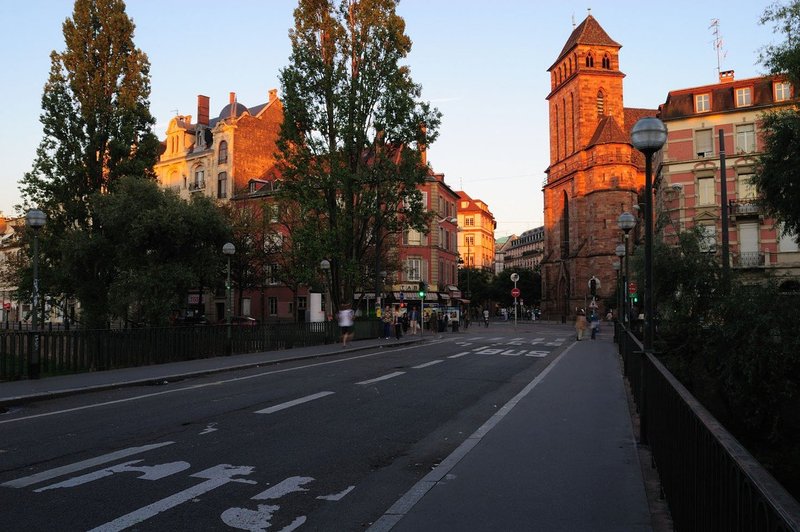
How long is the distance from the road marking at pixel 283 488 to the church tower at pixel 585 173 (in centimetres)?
6810

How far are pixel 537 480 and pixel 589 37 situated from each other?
8332 centimetres

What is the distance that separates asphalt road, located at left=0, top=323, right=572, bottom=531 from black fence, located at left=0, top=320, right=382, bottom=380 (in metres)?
3.39

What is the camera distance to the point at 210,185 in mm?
65125

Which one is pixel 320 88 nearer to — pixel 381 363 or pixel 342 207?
pixel 342 207

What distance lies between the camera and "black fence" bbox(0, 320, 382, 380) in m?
14.7

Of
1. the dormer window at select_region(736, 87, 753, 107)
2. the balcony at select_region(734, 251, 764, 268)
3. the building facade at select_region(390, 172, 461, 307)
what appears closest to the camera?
the balcony at select_region(734, 251, 764, 268)

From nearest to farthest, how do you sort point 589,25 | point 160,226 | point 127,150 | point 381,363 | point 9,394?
point 9,394
point 381,363
point 160,226
point 127,150
point 589,25

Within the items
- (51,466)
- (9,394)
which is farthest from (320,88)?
(51,466)

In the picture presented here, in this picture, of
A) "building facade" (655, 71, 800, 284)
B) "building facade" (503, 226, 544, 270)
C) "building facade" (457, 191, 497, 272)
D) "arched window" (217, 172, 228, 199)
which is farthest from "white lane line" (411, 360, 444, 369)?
"building facade" (503, 226, 544, 270)

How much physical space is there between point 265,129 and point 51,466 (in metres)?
62.7

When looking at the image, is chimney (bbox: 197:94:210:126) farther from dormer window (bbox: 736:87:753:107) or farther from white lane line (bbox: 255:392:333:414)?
white lane line (bbox: 255:392:333:414)

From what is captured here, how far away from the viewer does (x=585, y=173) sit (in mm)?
A: 78375

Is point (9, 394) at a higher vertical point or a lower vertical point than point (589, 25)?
lower

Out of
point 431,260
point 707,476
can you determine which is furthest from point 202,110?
point 707,476
